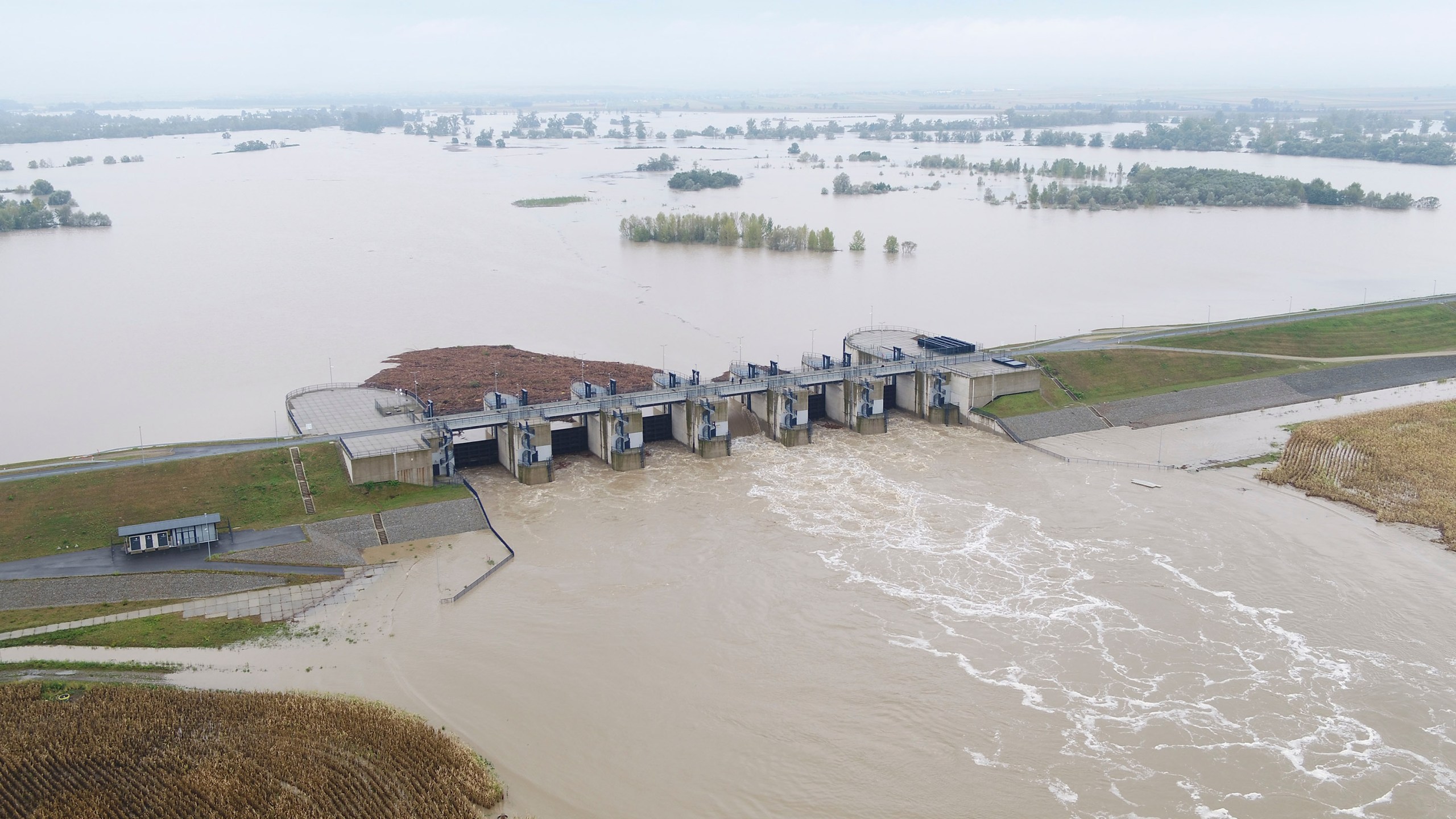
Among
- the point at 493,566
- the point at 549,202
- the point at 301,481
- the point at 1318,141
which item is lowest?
the point at 493,566

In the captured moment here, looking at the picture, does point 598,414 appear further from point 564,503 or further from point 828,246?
point 828,246

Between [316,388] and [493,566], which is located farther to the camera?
[316,388]

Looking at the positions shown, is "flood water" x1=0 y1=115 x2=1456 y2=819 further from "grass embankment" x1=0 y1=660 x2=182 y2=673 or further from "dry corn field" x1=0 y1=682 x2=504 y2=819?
"dry corn field" x1=0 y1=682 x2=504 y2=819

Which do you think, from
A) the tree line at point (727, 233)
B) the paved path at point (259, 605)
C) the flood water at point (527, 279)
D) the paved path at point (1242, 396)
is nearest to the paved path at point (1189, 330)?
the paved path at point (1242, 396)

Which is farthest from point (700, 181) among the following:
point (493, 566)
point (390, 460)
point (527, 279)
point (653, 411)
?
point (493, 566)

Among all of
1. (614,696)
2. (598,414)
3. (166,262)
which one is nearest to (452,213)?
(166,262)

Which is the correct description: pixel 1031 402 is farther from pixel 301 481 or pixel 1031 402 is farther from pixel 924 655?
pixel 301 481

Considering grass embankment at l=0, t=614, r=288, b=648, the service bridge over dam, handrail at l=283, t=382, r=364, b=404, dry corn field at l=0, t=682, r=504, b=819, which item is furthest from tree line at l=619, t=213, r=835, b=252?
dry corn field at l=0, t=682, r=504, b=819
